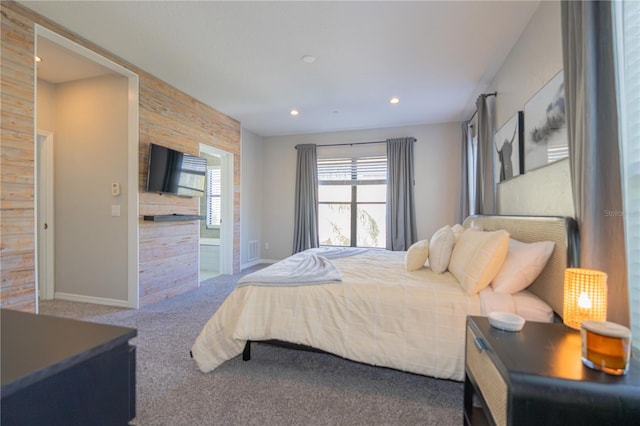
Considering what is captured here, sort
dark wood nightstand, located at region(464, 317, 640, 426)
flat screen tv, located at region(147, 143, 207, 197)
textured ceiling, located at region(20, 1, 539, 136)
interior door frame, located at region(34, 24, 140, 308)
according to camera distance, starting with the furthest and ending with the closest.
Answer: flat screen tv, located at region(147, 143, 207, 197), interior door frame, located at region(34, 24, 140, 308), textured ceiling, located at region(20, 1, 539, 136), dark wood nightstand, located at region(464, 317, 640, 426)

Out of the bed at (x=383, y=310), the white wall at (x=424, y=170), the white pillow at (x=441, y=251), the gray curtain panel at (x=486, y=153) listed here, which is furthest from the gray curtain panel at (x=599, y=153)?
the white wall at (x=424, y=170)

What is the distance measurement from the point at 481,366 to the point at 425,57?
283cm

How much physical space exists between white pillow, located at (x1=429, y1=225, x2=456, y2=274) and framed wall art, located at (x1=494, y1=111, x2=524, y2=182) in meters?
0.88

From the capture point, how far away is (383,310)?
1.79 metres

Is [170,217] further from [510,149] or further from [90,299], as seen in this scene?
[510,149]

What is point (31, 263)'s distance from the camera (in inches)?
94.1

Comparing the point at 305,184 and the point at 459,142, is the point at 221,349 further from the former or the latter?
the point at 459,142

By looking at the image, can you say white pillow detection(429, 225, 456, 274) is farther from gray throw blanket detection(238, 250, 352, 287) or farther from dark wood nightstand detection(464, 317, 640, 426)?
dark wood nightstand detection(464, 317, 640, 426)

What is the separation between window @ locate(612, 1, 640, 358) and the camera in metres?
1.20

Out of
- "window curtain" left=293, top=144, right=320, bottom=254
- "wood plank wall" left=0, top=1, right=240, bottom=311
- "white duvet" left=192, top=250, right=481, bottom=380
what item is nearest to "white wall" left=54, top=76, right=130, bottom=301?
"wood plank wall" left=0, top=1, right=240, bottom=311

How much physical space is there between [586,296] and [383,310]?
3.20ft

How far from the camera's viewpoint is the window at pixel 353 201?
18.0 ft

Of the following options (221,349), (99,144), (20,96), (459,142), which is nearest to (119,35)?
(20,96)

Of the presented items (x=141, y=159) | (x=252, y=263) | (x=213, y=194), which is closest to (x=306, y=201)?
(x=252, y=263)
